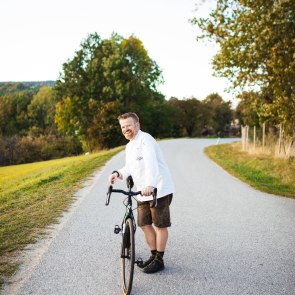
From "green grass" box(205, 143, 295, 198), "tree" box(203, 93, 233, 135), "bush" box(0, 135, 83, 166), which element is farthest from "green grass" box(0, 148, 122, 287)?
"tree" box(203, 93, 233, 135)

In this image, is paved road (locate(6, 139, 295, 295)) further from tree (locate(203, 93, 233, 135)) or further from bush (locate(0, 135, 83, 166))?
tree (locate(203, 93, 233, 135))

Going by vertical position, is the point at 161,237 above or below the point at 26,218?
above

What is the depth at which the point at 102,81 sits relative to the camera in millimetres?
42812

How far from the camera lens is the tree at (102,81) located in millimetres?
41750

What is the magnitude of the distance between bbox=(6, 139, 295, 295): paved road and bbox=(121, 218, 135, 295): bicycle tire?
214 millimetres

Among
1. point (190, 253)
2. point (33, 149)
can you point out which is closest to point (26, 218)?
point (190, 253)

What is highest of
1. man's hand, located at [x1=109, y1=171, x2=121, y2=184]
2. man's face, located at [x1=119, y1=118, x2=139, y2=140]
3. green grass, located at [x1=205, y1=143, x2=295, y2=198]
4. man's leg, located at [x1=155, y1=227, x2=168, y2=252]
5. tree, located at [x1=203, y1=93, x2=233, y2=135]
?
tree, located at [x1=203, y1=93, x2=233, y2=135]

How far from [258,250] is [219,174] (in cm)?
832

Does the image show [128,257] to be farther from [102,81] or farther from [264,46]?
[102,81]

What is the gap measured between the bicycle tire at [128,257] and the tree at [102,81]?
3667 centimetres

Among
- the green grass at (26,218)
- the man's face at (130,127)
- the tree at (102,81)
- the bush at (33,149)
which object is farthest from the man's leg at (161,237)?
the bush at (33,149)

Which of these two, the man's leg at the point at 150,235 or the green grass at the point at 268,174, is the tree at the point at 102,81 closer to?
the green grass at the point at 268,174

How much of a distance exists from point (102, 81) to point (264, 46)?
29243 mm

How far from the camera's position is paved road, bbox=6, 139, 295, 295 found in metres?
3.90
